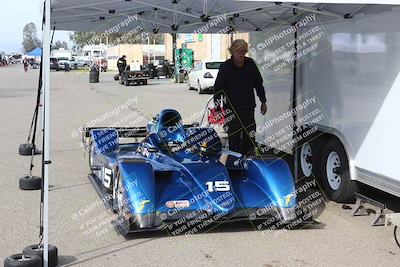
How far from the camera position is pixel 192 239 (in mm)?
5691

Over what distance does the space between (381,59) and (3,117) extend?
14.2 metres

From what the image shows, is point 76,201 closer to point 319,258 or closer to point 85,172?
point 85,172

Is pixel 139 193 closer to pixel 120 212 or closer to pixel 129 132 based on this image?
pixel 120 212

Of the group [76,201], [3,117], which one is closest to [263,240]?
[76,201]

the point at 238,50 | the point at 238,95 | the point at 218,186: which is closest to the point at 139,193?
the point at 218,186

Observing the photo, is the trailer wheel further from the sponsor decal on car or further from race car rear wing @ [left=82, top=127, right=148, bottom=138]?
race car rear wing @ [left=82, top=127, right=148, bottom=138]

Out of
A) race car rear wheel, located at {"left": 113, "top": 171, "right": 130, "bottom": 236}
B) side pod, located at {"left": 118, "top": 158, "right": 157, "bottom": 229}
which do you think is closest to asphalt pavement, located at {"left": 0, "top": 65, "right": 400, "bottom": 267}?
race car rear wheel, located at {"left": 113, "top": 171, "right": 130, "bottom": 236}

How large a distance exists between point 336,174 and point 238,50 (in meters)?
2.05

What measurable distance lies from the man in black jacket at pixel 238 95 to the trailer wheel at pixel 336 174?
101 centimetres

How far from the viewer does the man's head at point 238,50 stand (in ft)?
24.0

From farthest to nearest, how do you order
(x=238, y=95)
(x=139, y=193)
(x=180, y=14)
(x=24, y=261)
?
(x=180, y=14)
(x=238, y=95)
(x=139, y=193)
(x=24, y=261)

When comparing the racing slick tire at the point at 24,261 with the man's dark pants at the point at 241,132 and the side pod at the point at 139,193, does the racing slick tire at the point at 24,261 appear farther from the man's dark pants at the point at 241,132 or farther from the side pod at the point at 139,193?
the man's dark pants at the point at 241,132

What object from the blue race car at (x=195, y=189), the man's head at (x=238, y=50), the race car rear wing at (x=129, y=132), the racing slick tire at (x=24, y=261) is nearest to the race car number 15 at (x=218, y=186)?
the blue race car at (x=195, y=189)

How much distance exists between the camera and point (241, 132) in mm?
7684
